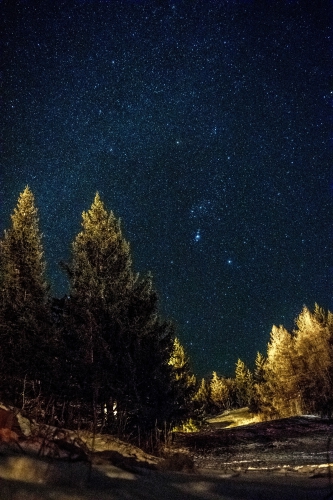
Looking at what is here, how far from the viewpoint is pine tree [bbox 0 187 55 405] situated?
1305 centimetres

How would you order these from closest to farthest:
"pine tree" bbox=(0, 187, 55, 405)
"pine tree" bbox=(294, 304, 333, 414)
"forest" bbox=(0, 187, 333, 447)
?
"forest" bbox=(0, 187, 333, 447) < "pine tree" bbox=(0, 187, 55, 405) < "pine tree" bbox=(294, 304, 333, 414)

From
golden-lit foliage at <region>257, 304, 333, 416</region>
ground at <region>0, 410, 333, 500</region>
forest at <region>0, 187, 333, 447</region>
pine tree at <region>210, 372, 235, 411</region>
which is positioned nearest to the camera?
ground at <region>0, 410, 333, 500</region>

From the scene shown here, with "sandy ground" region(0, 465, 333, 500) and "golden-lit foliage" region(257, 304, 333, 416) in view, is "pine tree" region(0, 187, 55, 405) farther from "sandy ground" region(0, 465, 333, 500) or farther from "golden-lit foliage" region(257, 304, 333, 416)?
"golden-lit foliage" region(257, 304, 333, 416)

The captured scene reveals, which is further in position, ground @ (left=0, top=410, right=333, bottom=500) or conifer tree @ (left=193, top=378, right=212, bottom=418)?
conifer tree @ (left=193, top=378, right=212, bottom=418)

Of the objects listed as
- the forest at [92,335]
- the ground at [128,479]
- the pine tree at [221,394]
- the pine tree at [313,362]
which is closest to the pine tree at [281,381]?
the pine tree at [313,362]

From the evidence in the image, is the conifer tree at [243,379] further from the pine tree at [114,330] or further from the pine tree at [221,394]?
the pine tree at [114,330]

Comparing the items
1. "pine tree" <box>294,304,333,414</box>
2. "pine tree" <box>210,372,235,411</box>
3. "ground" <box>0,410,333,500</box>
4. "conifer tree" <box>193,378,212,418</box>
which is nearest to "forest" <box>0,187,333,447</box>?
"conifer tree" <box>193,378,212,418</box>

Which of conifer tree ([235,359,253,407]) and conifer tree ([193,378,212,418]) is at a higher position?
conifer tree ([235,359,253,407])

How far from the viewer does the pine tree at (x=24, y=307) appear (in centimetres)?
1305

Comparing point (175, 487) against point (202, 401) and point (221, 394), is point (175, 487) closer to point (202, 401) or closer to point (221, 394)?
point (202, 401)

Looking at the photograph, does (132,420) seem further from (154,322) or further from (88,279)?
(88,279)

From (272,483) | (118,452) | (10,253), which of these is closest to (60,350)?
(10,253)

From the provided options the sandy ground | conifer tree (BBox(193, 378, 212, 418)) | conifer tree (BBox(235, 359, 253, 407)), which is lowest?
the sandy ground

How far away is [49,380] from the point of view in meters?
12.8
